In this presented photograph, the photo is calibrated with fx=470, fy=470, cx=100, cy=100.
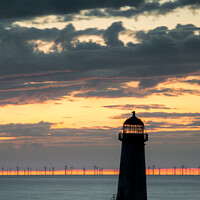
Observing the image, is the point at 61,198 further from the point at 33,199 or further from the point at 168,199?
the point at 168,199

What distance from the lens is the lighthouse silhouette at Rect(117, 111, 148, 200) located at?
133ft

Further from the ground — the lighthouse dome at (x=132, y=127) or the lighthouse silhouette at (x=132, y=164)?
the lighthouse dome at (x=132, y=127)

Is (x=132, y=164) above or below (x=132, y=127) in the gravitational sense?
below

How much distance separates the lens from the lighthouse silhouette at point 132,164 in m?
40.7

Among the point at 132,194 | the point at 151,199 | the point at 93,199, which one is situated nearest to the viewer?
the point at 132,194

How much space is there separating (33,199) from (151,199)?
42513mm

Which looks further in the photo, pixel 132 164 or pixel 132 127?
pixel 132 127

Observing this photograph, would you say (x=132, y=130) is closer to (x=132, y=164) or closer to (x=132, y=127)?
(x=132, y=127)

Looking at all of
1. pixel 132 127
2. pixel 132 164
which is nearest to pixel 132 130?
pixel 132 127

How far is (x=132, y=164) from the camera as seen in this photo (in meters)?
40.8

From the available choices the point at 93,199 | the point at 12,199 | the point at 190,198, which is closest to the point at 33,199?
the point at 12,199

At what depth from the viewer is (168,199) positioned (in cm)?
15975

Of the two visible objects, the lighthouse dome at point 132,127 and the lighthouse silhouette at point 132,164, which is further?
the lighthouse dome at point 132,127

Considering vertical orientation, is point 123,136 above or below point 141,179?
above
